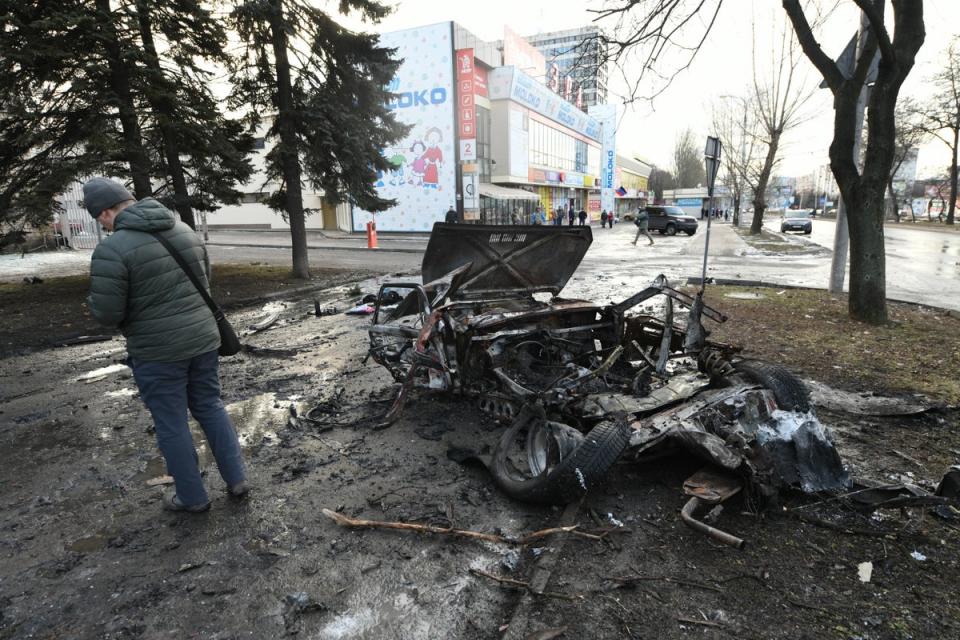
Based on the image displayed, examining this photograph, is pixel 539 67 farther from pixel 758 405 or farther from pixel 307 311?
pixel 758 405

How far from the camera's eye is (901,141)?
137 ft

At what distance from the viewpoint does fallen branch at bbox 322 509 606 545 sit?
284 centimetres

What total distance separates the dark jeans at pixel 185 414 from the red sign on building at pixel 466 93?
1072 inches

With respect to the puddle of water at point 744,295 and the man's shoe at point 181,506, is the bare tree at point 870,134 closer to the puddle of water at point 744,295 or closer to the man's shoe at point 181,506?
the puddle of water at point 744,295

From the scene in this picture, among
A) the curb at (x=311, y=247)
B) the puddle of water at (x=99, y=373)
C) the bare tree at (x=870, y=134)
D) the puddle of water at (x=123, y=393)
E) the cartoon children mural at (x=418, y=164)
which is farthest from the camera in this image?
the cartoon children mural at (x=418, y=164)

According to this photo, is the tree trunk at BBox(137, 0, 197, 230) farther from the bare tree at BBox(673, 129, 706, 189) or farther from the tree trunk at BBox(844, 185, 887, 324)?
the bare tree at BBox(673, 129, 706, 189)

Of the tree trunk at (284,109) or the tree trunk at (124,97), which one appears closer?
the tree trunk at (124,97)

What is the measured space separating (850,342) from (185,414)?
7.47 metres

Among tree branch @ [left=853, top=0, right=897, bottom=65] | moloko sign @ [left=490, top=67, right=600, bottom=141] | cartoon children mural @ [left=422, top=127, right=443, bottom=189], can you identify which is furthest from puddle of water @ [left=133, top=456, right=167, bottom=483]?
moloko sign @ [left=490, top=67, right=600, bottom=141]

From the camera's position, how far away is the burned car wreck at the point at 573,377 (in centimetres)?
293

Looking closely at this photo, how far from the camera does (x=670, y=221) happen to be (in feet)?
111

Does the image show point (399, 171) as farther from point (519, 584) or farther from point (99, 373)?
point (519, 584)

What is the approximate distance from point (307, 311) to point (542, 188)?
115ft

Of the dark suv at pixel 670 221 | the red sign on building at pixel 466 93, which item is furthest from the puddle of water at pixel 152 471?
the dark suv at pixel 670 221
